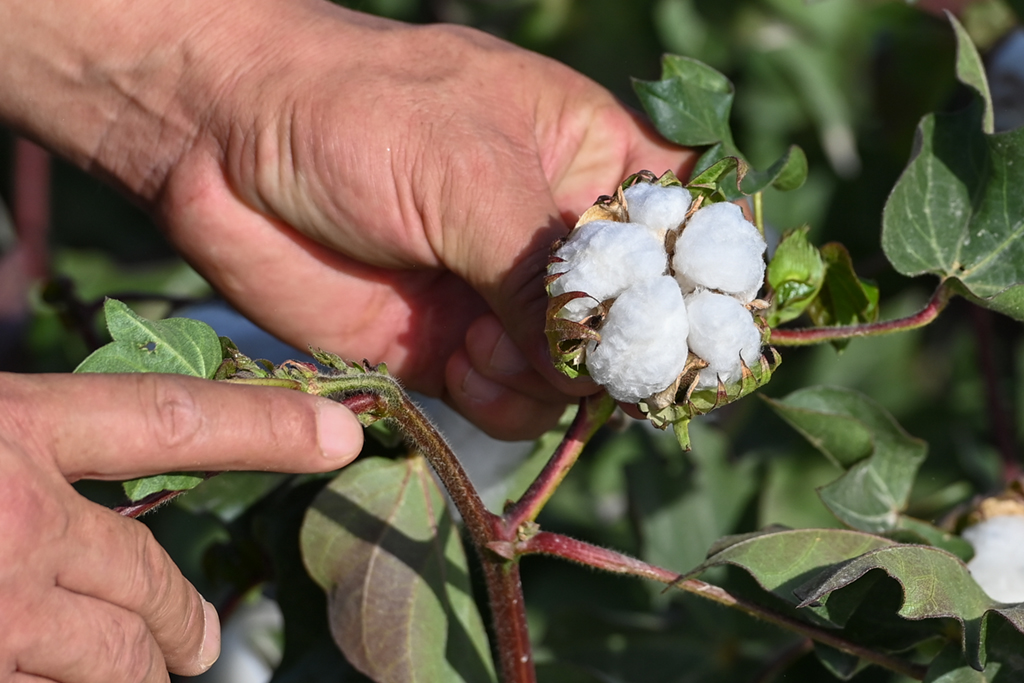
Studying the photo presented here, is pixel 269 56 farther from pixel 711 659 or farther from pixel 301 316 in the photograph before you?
pixel 711 659

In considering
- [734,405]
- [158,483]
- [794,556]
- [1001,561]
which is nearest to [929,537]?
[1001,561]

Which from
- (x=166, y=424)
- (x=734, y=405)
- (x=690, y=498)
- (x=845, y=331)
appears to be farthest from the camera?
(x=734, y=405)

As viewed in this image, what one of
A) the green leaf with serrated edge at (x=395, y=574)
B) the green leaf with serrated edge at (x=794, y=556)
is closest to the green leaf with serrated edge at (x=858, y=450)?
the green leaf with serrated edge at (x=794, y=556)

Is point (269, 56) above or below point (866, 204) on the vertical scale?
above

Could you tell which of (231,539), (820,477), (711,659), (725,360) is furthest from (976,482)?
(231,539)

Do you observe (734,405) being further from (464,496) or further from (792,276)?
(464,496)

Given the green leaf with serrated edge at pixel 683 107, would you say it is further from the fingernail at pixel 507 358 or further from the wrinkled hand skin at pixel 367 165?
the fingernail at pixel 507 358
